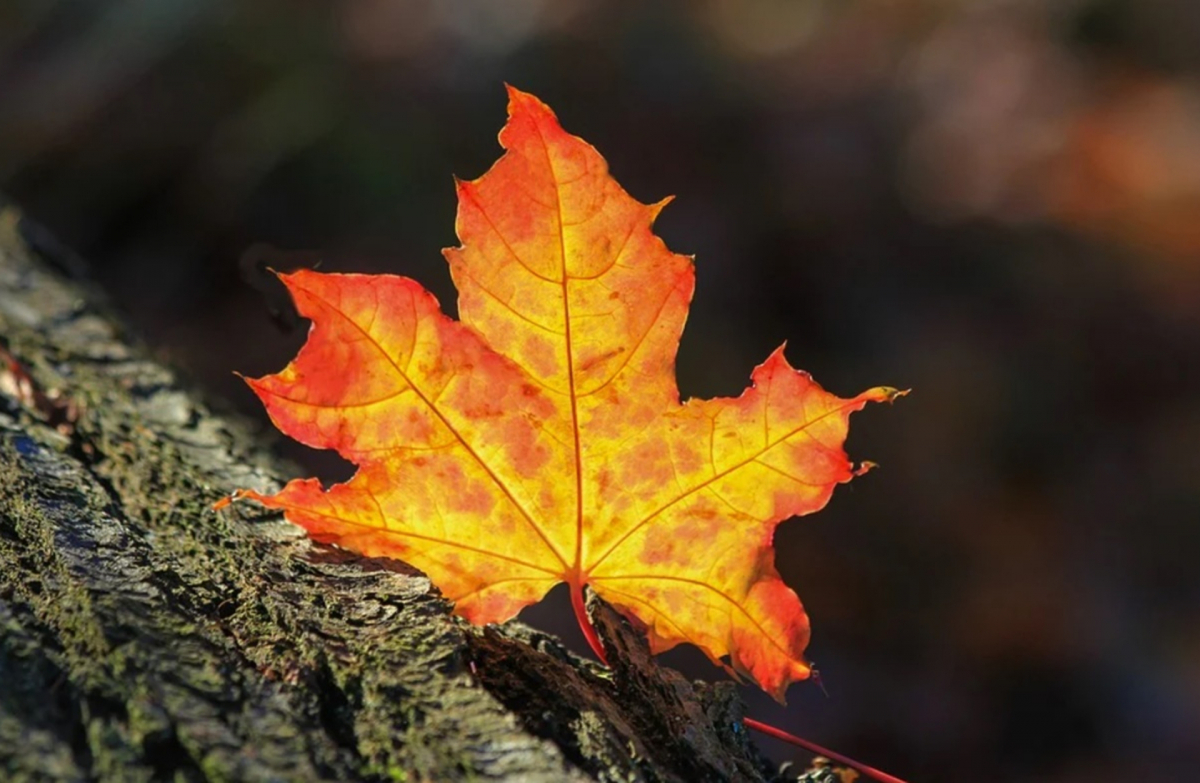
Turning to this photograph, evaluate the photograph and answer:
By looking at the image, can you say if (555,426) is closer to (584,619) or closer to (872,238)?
(584,619)

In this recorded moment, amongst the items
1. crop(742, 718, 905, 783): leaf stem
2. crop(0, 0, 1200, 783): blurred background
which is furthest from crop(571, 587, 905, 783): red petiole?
crop(0, 0, 1200, 783): blurred background

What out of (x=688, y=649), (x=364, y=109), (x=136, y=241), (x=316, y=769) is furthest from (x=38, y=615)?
(x=364, y=109)

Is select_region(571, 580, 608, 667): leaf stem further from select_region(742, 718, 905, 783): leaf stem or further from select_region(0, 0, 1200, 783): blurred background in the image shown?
select_region(0, 0, 1200, 783): blurred background

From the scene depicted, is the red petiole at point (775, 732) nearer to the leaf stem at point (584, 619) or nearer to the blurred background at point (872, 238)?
the leaf stem at point (584, 619)

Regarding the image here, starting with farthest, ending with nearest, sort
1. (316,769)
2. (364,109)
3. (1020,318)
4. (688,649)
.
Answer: (364,109) < (1020,318) < (688,649) < (316,769)

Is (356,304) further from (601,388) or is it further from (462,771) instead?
(462,771)

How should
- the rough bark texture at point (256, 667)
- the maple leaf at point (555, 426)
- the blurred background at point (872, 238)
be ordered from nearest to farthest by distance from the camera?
the rough bark texture at point (256, 667) → the maple leaf at point (555, 426) → the blurred background at point (872, 238)

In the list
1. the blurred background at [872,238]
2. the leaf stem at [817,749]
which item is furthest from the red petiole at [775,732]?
the blurred background at [872,238]
